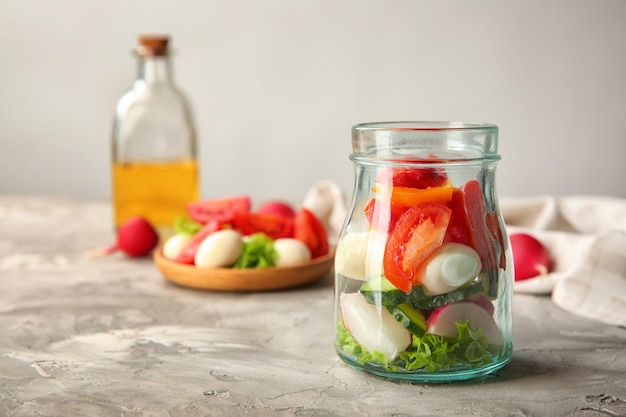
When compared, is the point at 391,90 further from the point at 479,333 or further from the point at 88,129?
the point at 479,333

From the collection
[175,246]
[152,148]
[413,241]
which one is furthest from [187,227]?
[413,241]

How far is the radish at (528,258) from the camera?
45.8 inches

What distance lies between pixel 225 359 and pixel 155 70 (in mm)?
816

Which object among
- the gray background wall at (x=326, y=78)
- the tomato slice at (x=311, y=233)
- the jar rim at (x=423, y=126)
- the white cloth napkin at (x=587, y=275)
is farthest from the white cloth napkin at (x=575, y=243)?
the gray background wall at (x=326, y=78)

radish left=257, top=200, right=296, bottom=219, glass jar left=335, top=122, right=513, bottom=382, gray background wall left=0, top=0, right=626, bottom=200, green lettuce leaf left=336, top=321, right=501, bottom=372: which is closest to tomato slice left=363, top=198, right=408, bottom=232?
glass jar left=335, top=122, right=513, bottom=382

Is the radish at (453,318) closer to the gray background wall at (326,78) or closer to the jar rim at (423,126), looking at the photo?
the jar rim at (423,126)

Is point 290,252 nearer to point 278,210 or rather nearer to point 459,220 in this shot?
point 278,210

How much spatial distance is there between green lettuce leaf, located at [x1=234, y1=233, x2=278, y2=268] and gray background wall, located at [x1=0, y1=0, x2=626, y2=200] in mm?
1351

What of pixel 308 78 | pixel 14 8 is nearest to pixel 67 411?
pixel 308 78

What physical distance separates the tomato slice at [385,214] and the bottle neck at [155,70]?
34.1 inches

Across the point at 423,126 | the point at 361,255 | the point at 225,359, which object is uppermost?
the point at 423,126

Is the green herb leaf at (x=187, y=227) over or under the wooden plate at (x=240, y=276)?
over

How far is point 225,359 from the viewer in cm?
86

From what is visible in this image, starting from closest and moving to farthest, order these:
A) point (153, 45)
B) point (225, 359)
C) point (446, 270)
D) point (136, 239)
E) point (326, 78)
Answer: point (446, 270) → point (225, 359) → point (136, 239) → point (153, 45) → point (326, 78)
